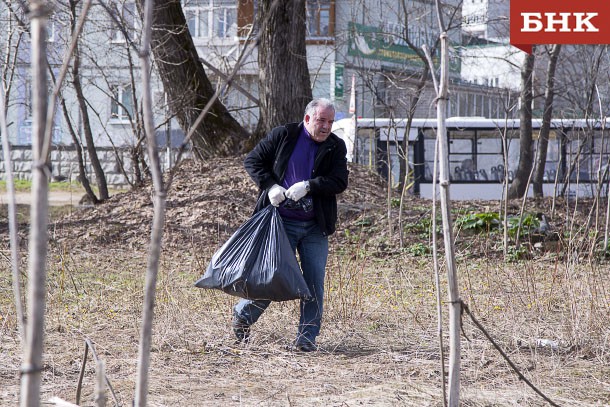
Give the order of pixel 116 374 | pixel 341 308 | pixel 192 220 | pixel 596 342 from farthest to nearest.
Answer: pixel 192 220 < pixel 341 308 < pixel 596 342 < pixel 116 374

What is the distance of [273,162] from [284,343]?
1017 mm

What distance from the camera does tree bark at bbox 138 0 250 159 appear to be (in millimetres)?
12945

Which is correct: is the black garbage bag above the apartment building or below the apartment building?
below

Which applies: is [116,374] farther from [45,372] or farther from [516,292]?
[516,292]

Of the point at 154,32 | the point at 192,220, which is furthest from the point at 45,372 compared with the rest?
the point at 154,32

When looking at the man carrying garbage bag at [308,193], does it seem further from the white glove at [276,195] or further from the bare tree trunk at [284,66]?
the bare tree trunk at [284,66]

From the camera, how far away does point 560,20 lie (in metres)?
8.51

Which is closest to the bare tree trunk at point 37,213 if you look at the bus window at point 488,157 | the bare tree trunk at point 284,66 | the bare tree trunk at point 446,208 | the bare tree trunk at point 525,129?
the bare tree trunk at point 446,208

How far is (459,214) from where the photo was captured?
1203cm

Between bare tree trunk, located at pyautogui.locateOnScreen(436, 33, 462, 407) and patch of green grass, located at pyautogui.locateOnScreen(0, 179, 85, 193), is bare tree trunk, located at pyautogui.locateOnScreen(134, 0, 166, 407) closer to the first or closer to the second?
bare tree trunk, located at pyautogui.locateOnScreen(436, 33, 462, 407)

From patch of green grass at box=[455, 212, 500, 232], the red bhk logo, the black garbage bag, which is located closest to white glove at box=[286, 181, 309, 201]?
the black garbage bag

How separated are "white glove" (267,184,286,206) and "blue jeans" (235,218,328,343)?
199mm

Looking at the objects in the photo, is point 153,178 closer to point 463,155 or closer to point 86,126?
point 86,126

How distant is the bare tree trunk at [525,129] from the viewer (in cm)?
1780
